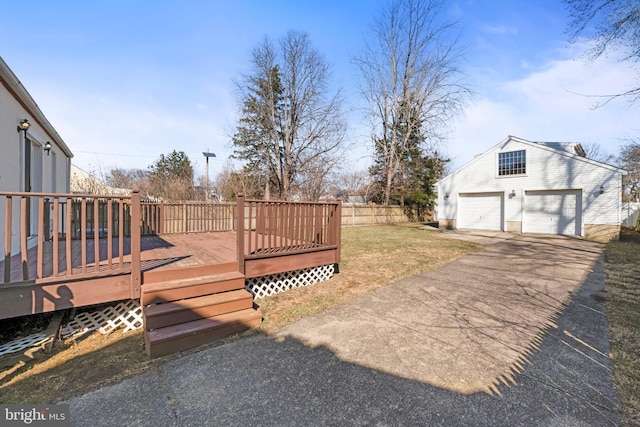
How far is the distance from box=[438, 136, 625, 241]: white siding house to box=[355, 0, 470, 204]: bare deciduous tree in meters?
6.21

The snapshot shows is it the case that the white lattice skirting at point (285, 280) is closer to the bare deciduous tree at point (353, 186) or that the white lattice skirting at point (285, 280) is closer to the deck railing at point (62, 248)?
the deck railing at point (62, 248)

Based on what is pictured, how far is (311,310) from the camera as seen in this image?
12.9ft

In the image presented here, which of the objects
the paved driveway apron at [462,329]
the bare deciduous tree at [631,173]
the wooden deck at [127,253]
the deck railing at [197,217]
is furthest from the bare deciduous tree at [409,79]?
the wooden deck at [127,253]

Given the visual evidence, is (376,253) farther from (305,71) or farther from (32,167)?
(305,71)

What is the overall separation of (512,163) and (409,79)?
9.69 meters

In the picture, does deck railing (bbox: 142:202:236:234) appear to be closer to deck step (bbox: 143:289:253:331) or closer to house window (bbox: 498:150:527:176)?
deck step (bbox: 143:289:253:331)

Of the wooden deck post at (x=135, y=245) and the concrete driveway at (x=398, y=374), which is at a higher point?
the wooden deck post at (x=135, y=245)

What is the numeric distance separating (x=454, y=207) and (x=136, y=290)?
15421 mm

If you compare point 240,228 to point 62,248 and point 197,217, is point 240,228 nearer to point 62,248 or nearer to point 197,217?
point 62,248

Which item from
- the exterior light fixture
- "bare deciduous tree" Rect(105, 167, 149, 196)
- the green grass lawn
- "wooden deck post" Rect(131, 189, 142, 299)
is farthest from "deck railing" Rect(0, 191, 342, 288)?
"bare deciduous tree" Rect(105, 167, 149, 196)

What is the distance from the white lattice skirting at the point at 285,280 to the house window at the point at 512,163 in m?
12.3

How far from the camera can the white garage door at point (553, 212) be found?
1189 centimetres

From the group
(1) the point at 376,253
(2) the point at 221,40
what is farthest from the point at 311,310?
(2) the point at 221,40

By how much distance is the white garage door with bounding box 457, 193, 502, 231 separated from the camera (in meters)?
14.0
